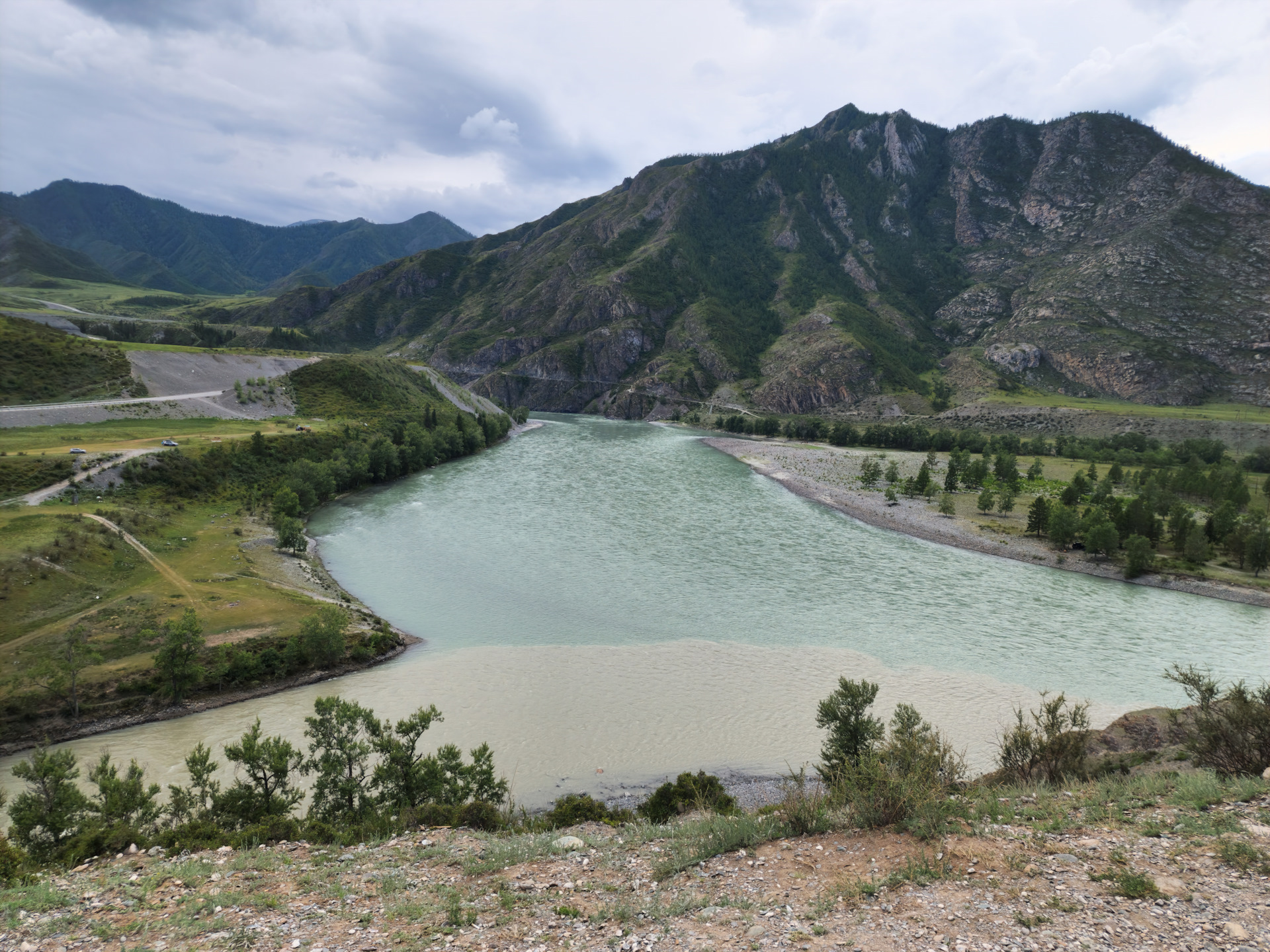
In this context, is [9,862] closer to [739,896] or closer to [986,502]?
[739,896]

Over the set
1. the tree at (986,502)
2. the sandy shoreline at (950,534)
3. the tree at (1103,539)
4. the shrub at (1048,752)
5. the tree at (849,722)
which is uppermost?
the tree at (986,502)

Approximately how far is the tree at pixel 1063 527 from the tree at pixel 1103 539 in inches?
84.2

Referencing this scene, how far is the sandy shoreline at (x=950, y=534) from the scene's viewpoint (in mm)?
48188

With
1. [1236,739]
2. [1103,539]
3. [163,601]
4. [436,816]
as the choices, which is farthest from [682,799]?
[1103,539]

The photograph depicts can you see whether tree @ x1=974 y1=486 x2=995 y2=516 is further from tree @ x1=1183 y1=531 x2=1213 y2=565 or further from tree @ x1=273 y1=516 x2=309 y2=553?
tree @ x1=273 y1=516 x2=309 y2=553

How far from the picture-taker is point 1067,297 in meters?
183

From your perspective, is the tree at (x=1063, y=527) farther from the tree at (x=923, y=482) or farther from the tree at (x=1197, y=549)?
the tree at (x=923, y=482)

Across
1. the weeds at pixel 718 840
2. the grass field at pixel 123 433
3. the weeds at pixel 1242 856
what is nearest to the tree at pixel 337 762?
the weeds at pixel 718 840

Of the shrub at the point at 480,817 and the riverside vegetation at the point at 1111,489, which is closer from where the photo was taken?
the shrub at the point at 480,817

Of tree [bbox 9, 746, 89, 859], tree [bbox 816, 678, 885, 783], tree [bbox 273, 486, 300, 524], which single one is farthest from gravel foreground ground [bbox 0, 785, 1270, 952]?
tree [bbox 273, 486, 300, 524]

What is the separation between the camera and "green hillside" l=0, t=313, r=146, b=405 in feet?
224

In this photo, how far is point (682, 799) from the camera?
1983 cm

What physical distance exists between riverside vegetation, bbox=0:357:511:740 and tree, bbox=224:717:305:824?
11866 mm

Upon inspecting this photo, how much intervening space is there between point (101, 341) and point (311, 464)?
5135 centimetres
